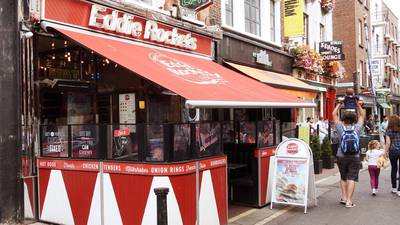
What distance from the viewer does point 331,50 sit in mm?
18219

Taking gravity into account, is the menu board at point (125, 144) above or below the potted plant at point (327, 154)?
above

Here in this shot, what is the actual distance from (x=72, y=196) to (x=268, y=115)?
955 cm

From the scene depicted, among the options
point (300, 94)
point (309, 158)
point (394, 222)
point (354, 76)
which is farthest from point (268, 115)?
point (354, 76)

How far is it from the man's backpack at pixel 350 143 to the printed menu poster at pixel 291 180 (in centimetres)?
88

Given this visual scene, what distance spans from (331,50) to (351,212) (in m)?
11.6

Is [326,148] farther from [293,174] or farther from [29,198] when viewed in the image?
[29,198]

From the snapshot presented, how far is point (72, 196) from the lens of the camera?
6.40m

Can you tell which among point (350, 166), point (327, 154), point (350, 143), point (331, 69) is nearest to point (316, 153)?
point (327, 154)

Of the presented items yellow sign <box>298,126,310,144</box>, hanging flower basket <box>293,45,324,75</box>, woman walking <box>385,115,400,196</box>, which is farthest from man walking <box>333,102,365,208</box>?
hanging flower basket <box>293,45,324,75</box>

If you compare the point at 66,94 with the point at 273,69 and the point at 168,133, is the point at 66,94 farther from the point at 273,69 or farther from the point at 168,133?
the point at 273,69

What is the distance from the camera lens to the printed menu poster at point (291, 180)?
7.80 metres

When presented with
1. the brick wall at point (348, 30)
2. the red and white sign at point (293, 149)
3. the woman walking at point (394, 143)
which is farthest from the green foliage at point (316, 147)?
the brick wall at point (348, 30)

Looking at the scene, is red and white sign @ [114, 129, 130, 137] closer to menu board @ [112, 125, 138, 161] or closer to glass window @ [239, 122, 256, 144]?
menu board @ [112, 125, 138, 161]

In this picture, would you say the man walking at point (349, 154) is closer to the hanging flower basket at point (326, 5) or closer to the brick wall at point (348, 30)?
the hanging flower basket at point (326, 5)
